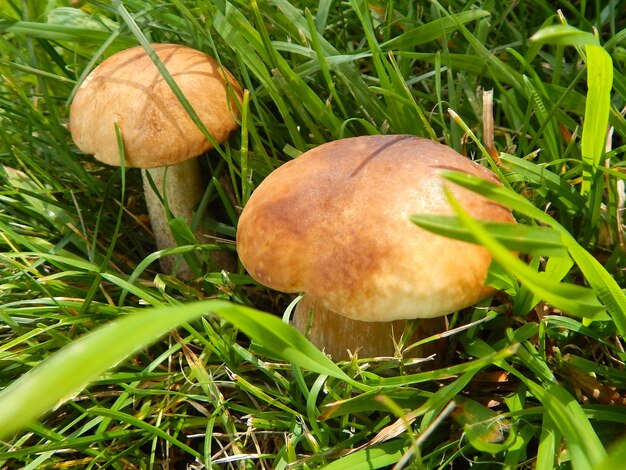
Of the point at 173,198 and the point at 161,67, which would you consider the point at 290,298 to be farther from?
the point at 161,67

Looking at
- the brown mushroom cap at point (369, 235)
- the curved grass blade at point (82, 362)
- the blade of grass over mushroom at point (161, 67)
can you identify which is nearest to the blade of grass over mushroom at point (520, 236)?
the brown mushroom cap at point (369, 235)

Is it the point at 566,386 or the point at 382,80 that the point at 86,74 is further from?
the point at 566,386

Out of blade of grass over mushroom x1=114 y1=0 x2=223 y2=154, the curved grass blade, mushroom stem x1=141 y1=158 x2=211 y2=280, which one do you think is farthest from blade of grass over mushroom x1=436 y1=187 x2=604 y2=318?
mushroom stem x1=141 y1=158 x2=211 y2=280

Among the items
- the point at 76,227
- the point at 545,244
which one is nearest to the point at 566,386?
the point at 545,244

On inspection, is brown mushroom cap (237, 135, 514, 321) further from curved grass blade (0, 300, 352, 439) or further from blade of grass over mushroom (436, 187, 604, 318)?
curved grass blade (0, 300, 352, 439)

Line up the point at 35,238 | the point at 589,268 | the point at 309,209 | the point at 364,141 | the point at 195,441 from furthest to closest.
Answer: the point at 35,238 → the point at 195,441 → the point at 364,141 → the point at 309,209 → the point at 589,268

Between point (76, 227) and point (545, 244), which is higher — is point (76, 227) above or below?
below

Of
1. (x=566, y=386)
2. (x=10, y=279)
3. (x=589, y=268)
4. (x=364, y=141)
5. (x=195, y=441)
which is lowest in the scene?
(x=195, y=441)
